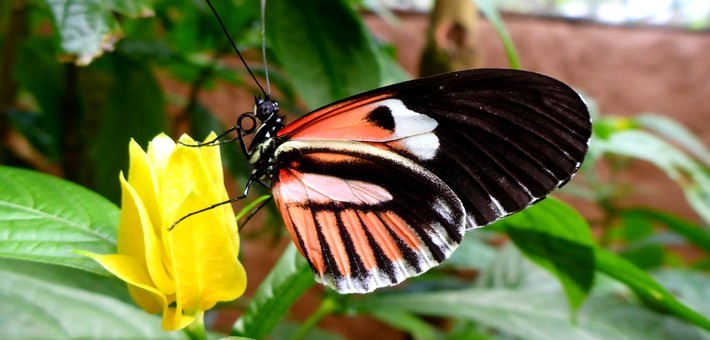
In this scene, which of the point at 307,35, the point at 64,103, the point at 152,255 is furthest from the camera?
the point at 64,103

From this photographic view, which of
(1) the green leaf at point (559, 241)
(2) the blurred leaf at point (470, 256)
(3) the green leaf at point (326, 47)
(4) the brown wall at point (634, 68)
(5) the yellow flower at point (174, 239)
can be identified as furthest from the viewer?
(4) the brown wall at point (634, 68)

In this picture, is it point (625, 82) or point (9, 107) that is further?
point (625, 82)

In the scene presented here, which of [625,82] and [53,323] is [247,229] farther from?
[53,323]

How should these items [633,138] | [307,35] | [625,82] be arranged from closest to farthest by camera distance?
[307,35], [633,138], [625,82]

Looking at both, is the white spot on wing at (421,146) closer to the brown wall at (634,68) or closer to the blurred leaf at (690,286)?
the blurred leaf at (690,286)

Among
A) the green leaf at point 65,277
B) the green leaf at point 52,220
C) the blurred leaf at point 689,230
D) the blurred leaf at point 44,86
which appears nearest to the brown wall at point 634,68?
the blurred leaf at point 689,230

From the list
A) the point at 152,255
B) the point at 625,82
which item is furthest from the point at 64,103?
the point at 625,82
